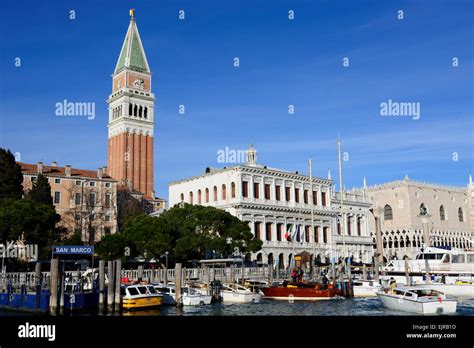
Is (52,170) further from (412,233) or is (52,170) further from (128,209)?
(412,233)

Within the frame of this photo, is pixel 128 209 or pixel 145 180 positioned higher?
pixel 145 180

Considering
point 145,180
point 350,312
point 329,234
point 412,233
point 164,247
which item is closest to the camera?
point 350,312

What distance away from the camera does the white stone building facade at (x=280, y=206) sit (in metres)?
54.3

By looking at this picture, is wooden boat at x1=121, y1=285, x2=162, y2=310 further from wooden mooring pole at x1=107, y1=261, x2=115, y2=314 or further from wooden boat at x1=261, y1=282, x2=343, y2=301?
wooden boat at x1=261, y1=282, x2=343, y2=301

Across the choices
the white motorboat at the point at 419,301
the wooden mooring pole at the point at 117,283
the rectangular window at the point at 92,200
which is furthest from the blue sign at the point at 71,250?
the rectangular window at the point at 92,200

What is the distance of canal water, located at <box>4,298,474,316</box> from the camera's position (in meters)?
24.9

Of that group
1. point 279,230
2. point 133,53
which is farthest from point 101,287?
point 133,53

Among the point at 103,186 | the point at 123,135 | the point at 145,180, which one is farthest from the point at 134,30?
the point at 103,186

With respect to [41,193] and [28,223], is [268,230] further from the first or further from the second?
[28,223]

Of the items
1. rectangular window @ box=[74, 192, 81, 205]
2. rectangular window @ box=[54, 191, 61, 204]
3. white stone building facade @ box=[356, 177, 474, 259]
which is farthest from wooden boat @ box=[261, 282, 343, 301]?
white stone building facade @ box=[356, 177, 474, 259]

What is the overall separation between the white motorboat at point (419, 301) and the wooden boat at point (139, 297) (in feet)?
38.2

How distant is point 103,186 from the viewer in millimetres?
67062

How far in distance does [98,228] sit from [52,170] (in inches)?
358

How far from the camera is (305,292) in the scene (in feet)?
104
